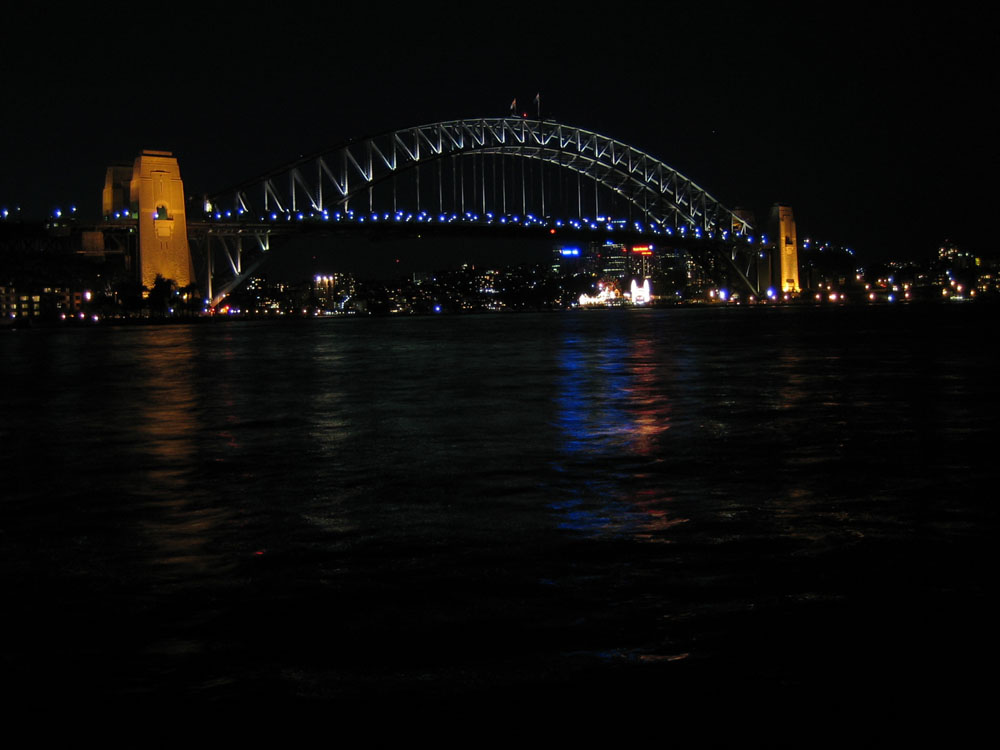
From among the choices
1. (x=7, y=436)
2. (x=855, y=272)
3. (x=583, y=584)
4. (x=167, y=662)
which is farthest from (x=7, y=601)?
(x=855, y=272)

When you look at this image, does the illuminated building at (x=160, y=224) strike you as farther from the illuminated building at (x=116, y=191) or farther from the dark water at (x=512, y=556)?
the dark water at (x=512, y=556)

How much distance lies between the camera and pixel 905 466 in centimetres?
754

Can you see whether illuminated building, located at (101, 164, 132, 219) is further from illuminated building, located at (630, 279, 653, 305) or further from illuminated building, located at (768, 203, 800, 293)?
illuminated building, located at (630, 279, 653, 305)

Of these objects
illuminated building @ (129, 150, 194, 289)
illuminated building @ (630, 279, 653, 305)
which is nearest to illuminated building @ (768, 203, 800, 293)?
illuminated building @ (630, 279, 653, 305)

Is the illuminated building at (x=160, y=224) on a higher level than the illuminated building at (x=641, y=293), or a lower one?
higher

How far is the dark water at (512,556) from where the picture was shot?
11.1 feet

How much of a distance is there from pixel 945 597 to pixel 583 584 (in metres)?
1.39

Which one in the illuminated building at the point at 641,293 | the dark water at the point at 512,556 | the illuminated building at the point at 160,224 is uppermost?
the illuminated building at the point at 160,224

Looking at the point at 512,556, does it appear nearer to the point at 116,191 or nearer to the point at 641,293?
the point at 116,191

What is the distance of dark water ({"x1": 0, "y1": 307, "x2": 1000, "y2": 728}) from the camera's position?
133 inches

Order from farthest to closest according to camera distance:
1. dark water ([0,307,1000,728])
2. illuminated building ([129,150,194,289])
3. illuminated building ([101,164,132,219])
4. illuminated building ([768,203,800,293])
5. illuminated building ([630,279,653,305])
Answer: illuminated building ([630,279,653,305])
illuminated building ([768,203,800,293])
illuminated building ([101,164,132,219])
illuminated building ([129,150,194,289])
dark water ([0,307,1000,728])

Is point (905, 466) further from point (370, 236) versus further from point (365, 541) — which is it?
point (370, 236)

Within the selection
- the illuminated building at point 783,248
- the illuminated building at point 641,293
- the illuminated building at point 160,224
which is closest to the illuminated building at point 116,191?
the illuminated building at point 160,224

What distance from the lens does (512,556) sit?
4.86m
